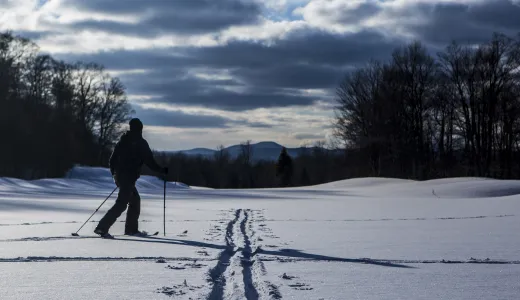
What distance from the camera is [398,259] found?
7.02 m

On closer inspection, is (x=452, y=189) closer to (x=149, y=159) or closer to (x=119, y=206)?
(x=149, y=159)

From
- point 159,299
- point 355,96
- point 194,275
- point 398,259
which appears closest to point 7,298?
point 159,299

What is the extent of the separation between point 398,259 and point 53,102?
53.3 meters

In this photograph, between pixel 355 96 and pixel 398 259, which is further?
pixel 355 96

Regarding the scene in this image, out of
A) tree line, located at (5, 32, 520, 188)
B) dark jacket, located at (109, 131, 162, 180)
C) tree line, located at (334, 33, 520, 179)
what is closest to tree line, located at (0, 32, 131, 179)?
tree line, located at (5, 32, 520, 188)

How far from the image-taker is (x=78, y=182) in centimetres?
3625

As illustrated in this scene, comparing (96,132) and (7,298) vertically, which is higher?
(96,132)

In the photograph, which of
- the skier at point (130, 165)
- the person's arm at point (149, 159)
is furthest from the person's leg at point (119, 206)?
the person's arm at point (149, 159)

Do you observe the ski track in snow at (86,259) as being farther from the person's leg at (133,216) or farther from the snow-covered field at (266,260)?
the person's leg at (133,216)

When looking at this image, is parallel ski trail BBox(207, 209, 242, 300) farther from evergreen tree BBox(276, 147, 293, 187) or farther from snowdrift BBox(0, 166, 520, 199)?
evergreen tree BBox(276, 147, 293, 187)

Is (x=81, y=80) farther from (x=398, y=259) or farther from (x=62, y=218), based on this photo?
(x=398, y=259)

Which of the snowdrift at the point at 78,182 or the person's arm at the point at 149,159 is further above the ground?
the person's arm at the point at 149,159

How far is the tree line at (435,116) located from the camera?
42.6 m

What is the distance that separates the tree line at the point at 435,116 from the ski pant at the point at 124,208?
35.5 metres
